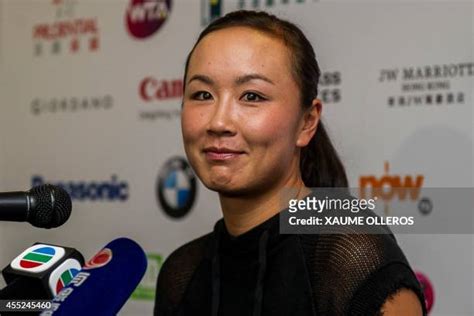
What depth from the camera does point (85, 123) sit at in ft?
7.60

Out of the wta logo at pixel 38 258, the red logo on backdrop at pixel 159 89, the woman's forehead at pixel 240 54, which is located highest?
the woman's forehead at pixel 240 54

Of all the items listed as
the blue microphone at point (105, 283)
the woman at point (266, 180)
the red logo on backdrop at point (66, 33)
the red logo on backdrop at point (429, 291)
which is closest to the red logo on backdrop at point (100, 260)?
the blue microphone at point (105, 283)

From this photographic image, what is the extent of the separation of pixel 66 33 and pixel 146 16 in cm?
33

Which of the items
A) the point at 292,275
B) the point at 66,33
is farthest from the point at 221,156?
the point at 66,33

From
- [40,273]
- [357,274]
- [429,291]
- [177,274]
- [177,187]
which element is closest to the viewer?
[40,273]

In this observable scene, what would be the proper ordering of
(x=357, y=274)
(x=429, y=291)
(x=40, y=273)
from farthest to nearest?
1. (x=429, y=291)
2. (x=357, y=274)
3. (x=40, y=273)

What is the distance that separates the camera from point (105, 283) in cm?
84

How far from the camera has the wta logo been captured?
818 millimetres

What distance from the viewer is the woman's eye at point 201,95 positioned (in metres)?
1.12

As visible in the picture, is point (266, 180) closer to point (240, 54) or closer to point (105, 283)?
point (240, 54)

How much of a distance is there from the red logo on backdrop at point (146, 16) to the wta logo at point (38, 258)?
4.49 ft

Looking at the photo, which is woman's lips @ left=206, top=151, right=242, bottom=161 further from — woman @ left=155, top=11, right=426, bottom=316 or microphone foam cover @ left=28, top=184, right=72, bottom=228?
microphone foam cover @ left=28, top=184, right=72, bottom=228

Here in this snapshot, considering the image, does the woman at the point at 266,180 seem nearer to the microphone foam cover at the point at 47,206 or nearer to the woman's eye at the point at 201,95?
the woman's eye at the point at 201,95

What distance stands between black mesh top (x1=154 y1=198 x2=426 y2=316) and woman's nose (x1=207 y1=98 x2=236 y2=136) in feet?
0.57
